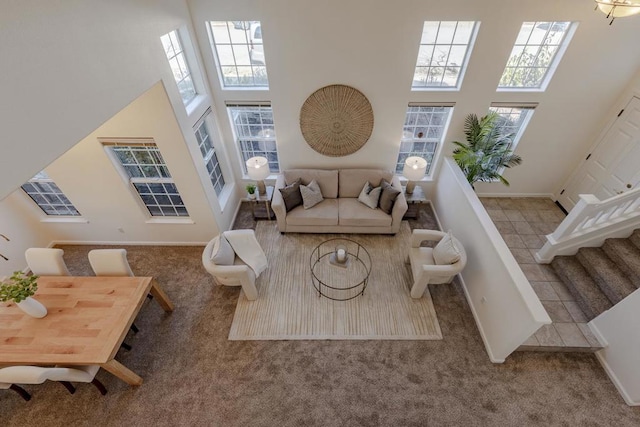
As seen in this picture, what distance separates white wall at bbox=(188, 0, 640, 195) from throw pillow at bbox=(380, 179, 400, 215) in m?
0.71

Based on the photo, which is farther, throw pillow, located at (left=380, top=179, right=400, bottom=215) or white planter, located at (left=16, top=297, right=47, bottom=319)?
throw pillow, located at (left=380, top=179, right=400, bottom=215)

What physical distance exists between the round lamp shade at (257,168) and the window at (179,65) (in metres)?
1.32

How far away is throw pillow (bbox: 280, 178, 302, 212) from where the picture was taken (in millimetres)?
4820

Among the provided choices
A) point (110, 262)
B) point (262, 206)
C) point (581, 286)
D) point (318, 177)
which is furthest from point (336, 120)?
point (581, 286)

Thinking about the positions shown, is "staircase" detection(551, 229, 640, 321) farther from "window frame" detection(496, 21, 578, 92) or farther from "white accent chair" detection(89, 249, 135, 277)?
"white accent chair" detection(89, 249, 135, 277)

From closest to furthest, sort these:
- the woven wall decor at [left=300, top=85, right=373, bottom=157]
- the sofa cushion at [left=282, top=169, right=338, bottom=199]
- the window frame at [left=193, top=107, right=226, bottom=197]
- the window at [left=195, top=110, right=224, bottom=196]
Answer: the window frame at [left=193, top=107, right=226, bottom=197] → the window at [left=195, top=110, right=224, bottom=196] → the woven wall decor at [left=300, top=85, right=373, bottom=157] → the sofa cushion at [left=282, top=169, right=338, bottom=199]

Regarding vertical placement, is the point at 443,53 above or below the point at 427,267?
above

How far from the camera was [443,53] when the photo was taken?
13.9 feet

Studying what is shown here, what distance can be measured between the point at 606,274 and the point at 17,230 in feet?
28.6

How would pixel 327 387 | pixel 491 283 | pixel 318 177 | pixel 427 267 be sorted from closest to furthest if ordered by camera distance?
pixel 327 387
pixel 491 283
pixel 427 267
pixel 318 177

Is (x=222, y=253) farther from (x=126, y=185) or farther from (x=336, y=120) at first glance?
(x=336, y=120)

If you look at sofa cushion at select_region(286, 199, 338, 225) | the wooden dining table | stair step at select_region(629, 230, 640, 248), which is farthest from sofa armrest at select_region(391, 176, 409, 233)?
the wooden dining table

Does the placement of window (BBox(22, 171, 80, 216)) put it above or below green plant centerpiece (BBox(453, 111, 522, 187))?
below

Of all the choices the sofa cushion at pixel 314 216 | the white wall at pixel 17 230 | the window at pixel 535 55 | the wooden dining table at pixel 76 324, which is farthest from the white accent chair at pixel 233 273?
the window at pixel 535 55
